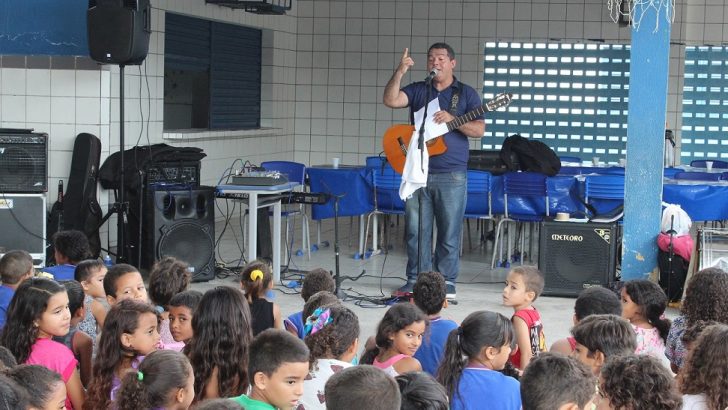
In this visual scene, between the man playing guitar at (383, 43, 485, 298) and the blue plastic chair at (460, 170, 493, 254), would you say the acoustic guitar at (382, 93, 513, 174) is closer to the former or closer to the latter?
the man playing guitar at (383, 43, 485, 298)

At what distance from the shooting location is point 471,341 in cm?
339

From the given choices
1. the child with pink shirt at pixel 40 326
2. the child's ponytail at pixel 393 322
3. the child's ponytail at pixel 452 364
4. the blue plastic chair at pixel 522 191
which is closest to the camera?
the child's ponytail at pixel 452 364

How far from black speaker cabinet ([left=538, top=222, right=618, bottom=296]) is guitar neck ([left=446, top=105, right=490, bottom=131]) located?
39.1 inches

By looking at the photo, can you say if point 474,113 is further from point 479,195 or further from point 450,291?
point 479,195

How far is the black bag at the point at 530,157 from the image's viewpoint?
944 centimetres

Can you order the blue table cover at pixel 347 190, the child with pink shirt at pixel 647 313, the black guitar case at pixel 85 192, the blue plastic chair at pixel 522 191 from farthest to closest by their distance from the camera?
1. the blue table cover at pixel 347 190
2. the blue plastic chair at pixel 522 191
3. the black guitar case at pixel 85 192
4. the child with pink shirt at pixel 647 313

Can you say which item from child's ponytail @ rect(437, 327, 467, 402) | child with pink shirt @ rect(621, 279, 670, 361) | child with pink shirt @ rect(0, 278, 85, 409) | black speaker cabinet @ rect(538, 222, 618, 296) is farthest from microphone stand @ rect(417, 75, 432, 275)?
child's ponytail @ rect(437, 327, 467, 402)

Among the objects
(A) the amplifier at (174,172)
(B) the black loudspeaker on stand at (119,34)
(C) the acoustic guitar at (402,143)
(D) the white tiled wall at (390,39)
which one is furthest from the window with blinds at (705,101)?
(B) the black loudspeaker on stand at (119,34)

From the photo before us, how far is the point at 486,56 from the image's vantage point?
12812 mm

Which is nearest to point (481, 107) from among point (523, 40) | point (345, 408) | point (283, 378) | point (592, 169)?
point (592, 169)

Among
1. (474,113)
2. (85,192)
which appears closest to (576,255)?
(474,113)

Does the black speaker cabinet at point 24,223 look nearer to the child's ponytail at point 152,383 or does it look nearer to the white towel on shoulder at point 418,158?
the white towel on shoulder at point 418,158

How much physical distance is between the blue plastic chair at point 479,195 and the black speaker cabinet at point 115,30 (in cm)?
299

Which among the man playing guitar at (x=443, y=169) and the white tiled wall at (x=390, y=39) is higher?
the white tiled wall at (x=390, y=39)
